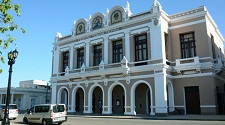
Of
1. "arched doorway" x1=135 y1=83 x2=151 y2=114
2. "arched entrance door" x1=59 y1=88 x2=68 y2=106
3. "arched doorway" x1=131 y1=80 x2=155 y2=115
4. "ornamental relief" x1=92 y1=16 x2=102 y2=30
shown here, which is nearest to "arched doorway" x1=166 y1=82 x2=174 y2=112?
"arched doorway" x1=131 y1=80 x2=155 y2=115

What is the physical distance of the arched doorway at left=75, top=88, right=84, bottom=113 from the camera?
34.2 meters

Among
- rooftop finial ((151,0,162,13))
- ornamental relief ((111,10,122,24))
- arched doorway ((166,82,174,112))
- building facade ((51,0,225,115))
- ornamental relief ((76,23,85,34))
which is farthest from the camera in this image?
ornamental relief ((76,23,85,34))

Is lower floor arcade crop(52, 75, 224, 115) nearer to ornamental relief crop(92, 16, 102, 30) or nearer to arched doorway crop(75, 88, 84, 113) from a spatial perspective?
arched doorway crop(75, 88, 84, 113)

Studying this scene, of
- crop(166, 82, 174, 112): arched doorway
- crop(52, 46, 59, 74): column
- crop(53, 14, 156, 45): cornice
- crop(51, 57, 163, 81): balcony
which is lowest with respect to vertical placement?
crop(166, 82, 174, 112): arched doorway

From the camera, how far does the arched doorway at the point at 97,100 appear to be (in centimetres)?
3209

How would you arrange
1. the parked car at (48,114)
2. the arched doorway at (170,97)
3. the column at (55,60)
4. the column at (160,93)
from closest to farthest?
the parked car at (48,114), the column at (160,93), the arched doorway at (170,97), the column at (55,60)

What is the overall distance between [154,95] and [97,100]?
1018 cm

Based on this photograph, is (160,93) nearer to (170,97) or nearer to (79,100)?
(170,97)

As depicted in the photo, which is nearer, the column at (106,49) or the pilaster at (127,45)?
the pilaster at (127,45)

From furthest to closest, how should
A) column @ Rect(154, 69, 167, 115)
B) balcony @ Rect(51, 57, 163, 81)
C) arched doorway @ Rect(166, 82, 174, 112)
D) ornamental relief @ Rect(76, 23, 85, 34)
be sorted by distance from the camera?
ornamental relief @ Rect(76, 23, 85, 34) < balcony @ Rect(51, 57, 163, 81) < arched doorway @ Rect(166, 82, 174, 112) < column @ Rect(154, 69, 167, 115)

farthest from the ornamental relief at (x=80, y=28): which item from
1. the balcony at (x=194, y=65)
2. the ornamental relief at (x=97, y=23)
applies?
the balcony at (x=194, y=65)

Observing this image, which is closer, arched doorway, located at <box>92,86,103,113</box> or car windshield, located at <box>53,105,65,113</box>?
car windshield, located at <box>53,105,65,113</box>

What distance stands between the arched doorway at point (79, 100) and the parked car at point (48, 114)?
1584 cm

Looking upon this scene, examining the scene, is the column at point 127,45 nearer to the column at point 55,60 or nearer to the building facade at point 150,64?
the building facade at point 150,64
